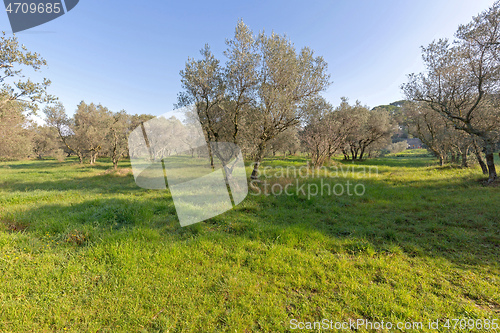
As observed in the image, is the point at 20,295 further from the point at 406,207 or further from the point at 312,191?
the point at 406,207

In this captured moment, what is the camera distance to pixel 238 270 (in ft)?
16.4

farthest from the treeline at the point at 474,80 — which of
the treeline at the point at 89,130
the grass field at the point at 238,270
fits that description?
the treeline at the point at 89,130

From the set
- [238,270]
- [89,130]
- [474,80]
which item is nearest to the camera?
[238,270]

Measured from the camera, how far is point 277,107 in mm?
13398

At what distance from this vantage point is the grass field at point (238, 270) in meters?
3.63

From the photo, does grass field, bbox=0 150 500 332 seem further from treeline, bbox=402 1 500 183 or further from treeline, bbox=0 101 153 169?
treeline, bbox=0 101 153 169

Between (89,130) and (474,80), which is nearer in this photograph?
(474,80)

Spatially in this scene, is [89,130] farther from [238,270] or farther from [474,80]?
[474,80]

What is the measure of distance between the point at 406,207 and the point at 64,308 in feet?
45.8

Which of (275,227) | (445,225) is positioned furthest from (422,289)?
(445,225)

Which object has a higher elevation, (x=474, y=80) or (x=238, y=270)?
(x=474, y=80)

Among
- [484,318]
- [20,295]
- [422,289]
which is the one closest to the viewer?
[484,318]

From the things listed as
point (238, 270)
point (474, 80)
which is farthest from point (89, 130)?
point (474, 80)

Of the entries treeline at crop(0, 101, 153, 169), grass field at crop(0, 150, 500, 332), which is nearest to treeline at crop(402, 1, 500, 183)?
grass field at crop(0, 150, 500, 332)
